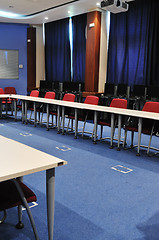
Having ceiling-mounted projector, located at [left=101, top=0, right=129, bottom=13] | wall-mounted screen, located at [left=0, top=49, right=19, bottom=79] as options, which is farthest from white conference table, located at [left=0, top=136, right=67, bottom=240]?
wall-mounted screen, located at [left=0, top=49, right=19, bottom=79]

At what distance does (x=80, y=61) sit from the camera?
8367 mm

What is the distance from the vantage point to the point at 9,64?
962cm

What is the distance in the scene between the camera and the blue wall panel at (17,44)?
9461mm

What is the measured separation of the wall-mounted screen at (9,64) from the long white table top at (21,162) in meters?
8.09

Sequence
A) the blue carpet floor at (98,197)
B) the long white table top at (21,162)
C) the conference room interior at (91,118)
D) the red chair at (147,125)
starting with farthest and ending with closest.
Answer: the red chair at (147,125) < the conference room interior at (91,118) < the blue carpet floor at (98,197) < the long white table top at (21,162)

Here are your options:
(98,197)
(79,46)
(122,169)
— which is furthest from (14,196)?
(79,46)

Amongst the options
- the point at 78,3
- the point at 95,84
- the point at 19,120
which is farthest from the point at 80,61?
the point at 19,120

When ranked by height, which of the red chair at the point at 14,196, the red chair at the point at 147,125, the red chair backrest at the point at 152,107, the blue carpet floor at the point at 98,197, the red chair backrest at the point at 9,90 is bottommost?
the blue carpet floor at the point at 98,197

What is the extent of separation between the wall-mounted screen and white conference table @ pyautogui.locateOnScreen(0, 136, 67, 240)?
27.0ft

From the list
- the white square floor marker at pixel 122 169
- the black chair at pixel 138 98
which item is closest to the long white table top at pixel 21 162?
the white square floor marker at pixel 122 169

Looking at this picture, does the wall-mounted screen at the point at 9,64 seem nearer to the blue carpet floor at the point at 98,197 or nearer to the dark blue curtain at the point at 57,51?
the dark blue curtain at the point at 57,51

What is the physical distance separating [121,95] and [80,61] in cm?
242

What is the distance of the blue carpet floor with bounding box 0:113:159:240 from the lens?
6.70ft

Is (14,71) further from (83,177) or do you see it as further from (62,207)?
(62,207)
